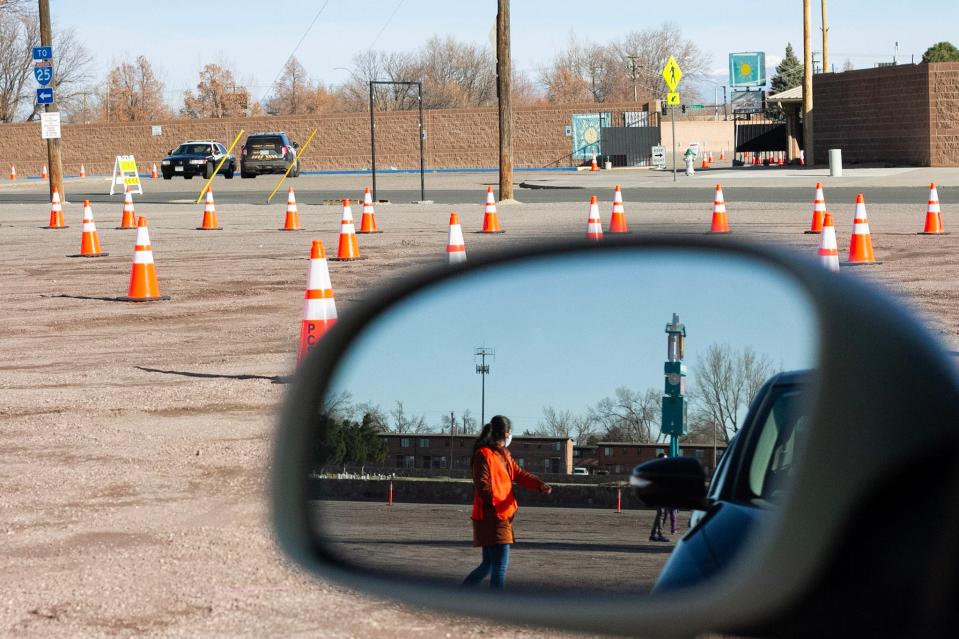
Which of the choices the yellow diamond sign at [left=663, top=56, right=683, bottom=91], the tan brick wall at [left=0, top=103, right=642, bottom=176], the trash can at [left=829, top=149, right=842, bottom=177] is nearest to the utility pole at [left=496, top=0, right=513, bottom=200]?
the yellow diamond sign at [left=663, top=56, right=683, bottom=91]

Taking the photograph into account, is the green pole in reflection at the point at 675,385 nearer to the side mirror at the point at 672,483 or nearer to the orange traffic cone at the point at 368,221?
the side mirror at the point at 672,483

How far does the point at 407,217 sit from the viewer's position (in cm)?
2394

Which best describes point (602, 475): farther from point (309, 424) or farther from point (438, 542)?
point (309, 424)

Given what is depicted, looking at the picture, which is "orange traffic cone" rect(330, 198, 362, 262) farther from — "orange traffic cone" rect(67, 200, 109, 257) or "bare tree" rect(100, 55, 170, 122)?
"bare tree" rect(100, 55, 170, 122)

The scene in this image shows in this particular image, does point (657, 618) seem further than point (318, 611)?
No

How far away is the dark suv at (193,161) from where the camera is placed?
169ft

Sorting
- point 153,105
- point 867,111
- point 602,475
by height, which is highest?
point 153,105

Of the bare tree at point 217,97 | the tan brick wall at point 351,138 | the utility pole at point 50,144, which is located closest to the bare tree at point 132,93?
the bare tree at point 217,97

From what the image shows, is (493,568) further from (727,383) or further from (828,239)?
(828,239)

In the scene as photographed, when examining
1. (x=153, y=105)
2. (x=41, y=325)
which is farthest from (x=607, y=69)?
(x=41, y=325)

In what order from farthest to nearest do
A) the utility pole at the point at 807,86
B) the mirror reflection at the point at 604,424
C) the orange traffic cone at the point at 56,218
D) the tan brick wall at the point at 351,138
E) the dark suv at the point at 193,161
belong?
the tan brick wall at the point at 351,138, the dark suv at the point at 193,161, the utility pole at the point at 807,86, the orange traffic cone at the point at 56,218, the mirror reflection at the point at 604,424

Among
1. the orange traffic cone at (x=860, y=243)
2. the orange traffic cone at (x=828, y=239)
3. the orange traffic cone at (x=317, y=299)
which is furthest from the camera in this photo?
the orange traffic cone at (x=860, y=243)

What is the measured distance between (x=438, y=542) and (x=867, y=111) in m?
42.4

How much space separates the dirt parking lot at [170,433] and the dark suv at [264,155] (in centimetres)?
3310
